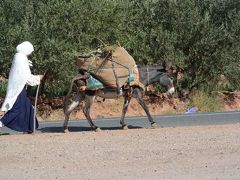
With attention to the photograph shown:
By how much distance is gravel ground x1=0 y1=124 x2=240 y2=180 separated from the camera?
988 centimetres

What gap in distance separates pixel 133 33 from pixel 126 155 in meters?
15.9

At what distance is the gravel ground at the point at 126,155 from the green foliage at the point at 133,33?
29.8 ft

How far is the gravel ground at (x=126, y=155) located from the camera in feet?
32.4

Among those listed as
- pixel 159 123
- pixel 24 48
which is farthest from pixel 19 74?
pixel 159 123

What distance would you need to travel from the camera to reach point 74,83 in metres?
16.4

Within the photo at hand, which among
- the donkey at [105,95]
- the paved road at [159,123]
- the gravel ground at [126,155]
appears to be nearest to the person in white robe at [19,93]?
the gravel ground at [126,155]

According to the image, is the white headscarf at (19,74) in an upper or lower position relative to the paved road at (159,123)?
upper

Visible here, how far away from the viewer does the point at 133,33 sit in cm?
2708

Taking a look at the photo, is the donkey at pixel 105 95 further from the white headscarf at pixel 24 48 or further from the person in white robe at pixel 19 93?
the white headscarf at pixel 24 48

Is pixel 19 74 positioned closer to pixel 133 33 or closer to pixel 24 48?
pixel 24 48

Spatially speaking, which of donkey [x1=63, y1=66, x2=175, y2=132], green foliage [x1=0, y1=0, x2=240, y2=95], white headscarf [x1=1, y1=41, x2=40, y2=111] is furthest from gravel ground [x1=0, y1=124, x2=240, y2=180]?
green foliage [x1=0, y1=0, x2=240, y2=95]

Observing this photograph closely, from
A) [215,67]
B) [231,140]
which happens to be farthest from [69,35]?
[231,140]

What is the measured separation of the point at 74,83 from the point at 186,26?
12.2m

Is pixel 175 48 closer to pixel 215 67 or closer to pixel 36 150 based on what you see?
pixel 215 67
